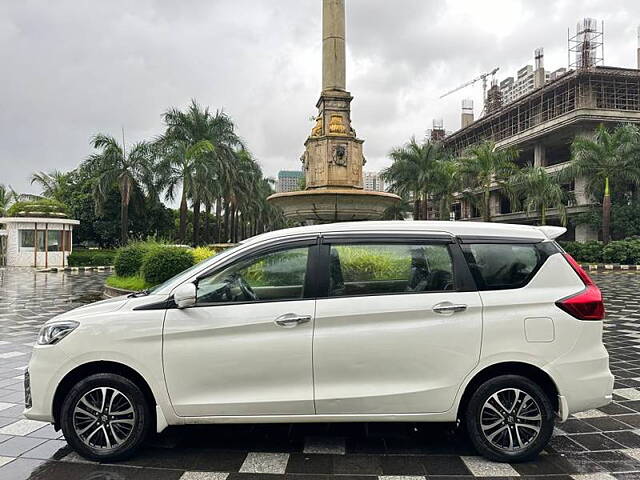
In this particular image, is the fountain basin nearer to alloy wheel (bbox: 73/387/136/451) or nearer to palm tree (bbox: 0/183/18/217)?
alloy wheel (bbox: 73/387/136/451)

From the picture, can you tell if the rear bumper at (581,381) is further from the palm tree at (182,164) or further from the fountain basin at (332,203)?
the palm tree at (182,164)

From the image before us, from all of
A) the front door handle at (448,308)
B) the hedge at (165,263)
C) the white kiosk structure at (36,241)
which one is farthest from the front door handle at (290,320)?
the white kiosk structure at (36,241)

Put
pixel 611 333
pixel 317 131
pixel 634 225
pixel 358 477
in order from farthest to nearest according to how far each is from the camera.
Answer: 1. pixel 634 225
2. pixel 317 131
3. pixel 611 333
4. pixel 358 477

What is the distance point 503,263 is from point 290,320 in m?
1.71

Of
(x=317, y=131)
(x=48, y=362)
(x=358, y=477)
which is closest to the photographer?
(x=358, y=477)

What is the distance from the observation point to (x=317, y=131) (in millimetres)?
16781

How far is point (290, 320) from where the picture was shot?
3461 mm

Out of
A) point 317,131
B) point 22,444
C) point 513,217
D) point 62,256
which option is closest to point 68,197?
point 62,256

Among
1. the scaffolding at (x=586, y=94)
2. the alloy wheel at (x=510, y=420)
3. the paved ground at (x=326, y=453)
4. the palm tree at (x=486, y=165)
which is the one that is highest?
the scaffolding at (x=586, y=94)

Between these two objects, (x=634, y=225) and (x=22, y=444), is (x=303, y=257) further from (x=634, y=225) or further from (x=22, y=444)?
(x=634, y=225)

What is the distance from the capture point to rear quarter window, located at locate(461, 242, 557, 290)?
3660mm

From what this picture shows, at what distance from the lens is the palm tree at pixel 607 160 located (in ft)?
93.5

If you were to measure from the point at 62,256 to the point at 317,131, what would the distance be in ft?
85.0

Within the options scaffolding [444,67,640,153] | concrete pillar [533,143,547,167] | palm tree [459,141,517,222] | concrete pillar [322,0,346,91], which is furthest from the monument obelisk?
concrete pillar [533,143,547,167]
